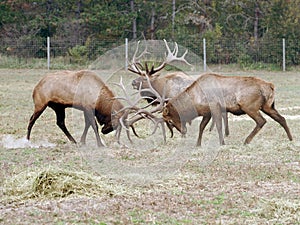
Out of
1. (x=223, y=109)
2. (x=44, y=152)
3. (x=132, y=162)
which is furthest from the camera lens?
(x=223, y=109)

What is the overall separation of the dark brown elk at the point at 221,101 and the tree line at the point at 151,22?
18087mm

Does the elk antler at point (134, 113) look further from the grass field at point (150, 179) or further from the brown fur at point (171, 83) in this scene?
the brown fur at point (171, 83)

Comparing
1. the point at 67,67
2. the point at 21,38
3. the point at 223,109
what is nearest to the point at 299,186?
the point at 223,109

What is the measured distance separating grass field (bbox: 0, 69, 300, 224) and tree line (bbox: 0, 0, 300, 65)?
55.1 feet

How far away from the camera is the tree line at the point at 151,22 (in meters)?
30.6

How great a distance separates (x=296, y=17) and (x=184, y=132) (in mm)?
19496

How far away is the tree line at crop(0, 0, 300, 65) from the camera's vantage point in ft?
100

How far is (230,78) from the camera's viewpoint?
1224 centimetres

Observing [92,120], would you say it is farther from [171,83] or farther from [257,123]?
[257,123]

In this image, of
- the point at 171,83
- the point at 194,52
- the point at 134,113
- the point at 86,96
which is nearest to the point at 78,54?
the point at 194,52

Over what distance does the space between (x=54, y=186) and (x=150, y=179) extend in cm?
142

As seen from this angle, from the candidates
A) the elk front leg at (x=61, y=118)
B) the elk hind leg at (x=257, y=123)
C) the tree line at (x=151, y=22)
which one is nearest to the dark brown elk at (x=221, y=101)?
the elk hind leg at (x=257, y=123)

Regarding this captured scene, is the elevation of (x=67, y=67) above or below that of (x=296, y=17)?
below

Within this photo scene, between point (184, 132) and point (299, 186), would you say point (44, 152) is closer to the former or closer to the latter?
point (184, 132)
